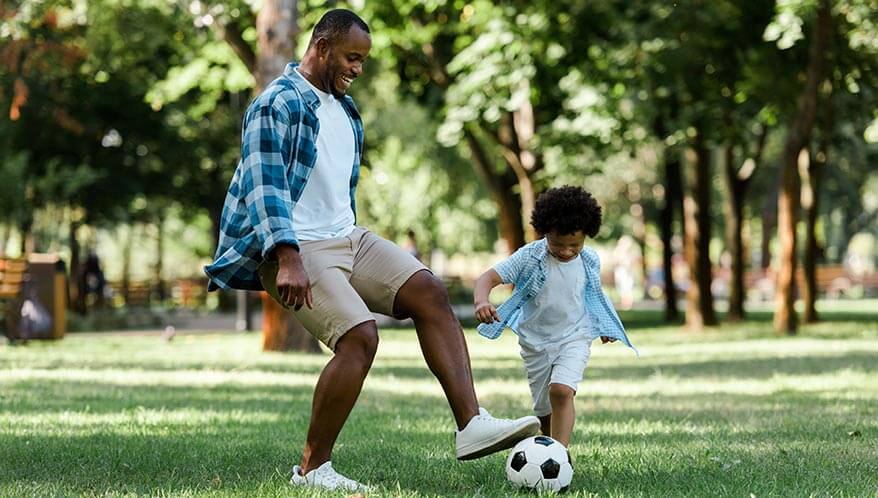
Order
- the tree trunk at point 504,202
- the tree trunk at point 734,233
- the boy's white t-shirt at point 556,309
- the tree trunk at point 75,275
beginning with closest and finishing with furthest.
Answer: the boy's white t-shirt at point 556,309 < the tree trunk at point 734,233 < the tree trunk at point 504,202 < the tree trunk at point 75,275

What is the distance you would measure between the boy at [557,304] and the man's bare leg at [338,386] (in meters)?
0.85

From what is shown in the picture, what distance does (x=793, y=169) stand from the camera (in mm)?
21672

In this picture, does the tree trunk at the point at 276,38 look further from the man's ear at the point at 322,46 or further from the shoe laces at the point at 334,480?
the shoe laces at the point at 334,480

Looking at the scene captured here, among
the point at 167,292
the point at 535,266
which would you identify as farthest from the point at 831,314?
the point at 535,266

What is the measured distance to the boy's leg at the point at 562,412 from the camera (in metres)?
6.76

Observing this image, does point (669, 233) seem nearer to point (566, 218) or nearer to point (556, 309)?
point (556, 309)

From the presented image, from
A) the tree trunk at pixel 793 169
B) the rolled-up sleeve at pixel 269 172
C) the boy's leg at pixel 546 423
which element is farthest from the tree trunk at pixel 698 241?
the rolled-up sleeve at pixel 269 172

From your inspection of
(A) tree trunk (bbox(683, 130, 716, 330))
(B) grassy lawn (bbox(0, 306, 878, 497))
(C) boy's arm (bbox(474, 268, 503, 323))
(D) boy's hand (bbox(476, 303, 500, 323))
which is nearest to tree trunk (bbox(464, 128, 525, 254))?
(A) tree trunk (bbox(683, 130, 716, 330))

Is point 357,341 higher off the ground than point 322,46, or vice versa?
point 322,46

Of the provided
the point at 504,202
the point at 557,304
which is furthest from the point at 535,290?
the point at 504,202

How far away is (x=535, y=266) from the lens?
6.92m

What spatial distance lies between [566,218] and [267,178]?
5.00 feet

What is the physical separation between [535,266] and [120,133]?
97.4 feet

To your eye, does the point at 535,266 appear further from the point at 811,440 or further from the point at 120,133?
the point at 120,133
